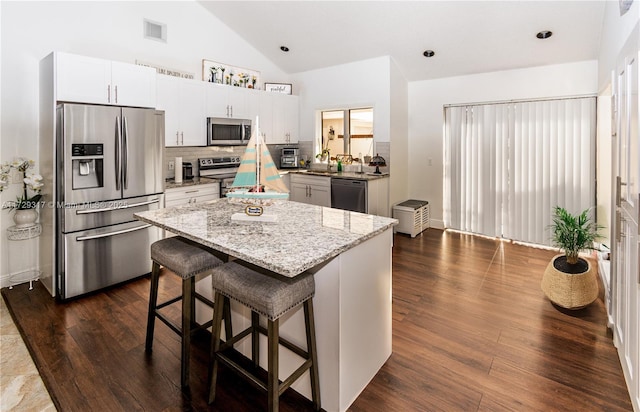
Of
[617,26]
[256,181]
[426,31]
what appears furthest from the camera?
[426,31]

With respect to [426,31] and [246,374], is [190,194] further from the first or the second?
[426,31]

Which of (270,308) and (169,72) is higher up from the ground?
(169,72)

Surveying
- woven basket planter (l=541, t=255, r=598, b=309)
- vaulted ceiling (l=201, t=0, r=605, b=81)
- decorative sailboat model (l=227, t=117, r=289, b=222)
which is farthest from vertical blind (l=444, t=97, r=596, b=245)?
decorative sailboat model (l=227, t=117, r=289, b=222)

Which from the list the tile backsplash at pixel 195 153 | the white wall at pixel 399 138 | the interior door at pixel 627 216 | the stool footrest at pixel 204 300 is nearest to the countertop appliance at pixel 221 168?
the tile backsplash at pixel 195 153

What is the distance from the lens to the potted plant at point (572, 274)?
291 cm

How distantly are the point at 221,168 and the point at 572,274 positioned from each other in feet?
14.6

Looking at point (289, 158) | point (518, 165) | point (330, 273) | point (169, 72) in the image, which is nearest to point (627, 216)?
point (330, 273)

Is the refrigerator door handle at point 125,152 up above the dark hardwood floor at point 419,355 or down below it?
above

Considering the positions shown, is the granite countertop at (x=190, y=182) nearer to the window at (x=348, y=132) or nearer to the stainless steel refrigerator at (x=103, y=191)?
the stainless steel refrigerator at (x=103, y=191)

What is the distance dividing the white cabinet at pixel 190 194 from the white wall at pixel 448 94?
3.24 m

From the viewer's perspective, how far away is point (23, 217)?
3340 millimetres

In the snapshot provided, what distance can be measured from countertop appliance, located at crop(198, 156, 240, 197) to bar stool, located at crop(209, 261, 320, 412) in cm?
294

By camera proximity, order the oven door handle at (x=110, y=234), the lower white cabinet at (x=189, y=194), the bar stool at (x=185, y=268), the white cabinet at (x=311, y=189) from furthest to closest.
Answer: the white cabinet at (x=311, y=189), the lower white cabinet at (x=189, y=194), the oven door handle at (x=110, y=234), the bar stool at (x=185, y=268)

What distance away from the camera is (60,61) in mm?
3107
